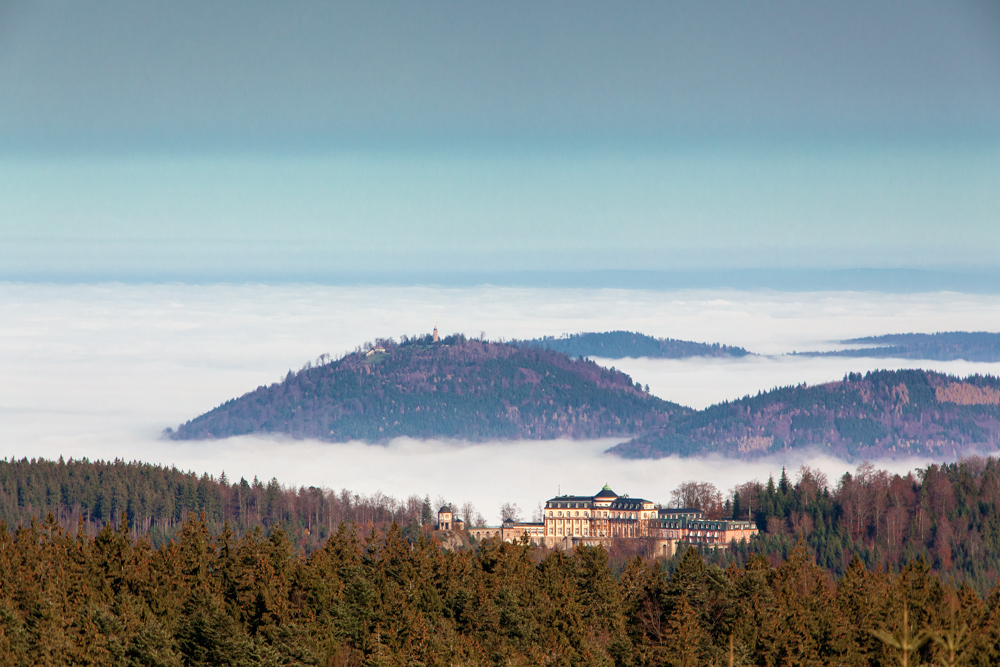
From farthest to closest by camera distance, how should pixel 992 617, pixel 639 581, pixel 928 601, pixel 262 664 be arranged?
pixel 639 581, pixel 928 601, pixel 992 617, pixel 262 664

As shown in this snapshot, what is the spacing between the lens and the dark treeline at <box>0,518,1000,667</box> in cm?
10600

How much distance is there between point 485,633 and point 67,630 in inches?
1294

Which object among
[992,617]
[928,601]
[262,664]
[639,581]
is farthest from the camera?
[639,581]

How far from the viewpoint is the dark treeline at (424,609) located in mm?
106000

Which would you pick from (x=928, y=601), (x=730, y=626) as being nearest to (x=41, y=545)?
(x=730, y=626)

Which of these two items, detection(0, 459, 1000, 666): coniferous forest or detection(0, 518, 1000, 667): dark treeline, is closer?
detection(0, 518, 1000, 667): dark treeline

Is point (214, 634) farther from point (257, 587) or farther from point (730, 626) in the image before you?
point (730, 626)

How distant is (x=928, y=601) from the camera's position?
122625mm

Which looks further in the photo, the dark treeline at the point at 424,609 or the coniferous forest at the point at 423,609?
the coniferous forest at the point at 423,609

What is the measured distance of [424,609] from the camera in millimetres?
125062

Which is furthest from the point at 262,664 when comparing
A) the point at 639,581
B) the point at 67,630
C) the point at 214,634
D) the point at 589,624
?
the point at 639,581

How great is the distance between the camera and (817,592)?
12812 centimetres

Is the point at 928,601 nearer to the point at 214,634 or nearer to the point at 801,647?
the point at 801,647

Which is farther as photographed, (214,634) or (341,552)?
(341,552)
